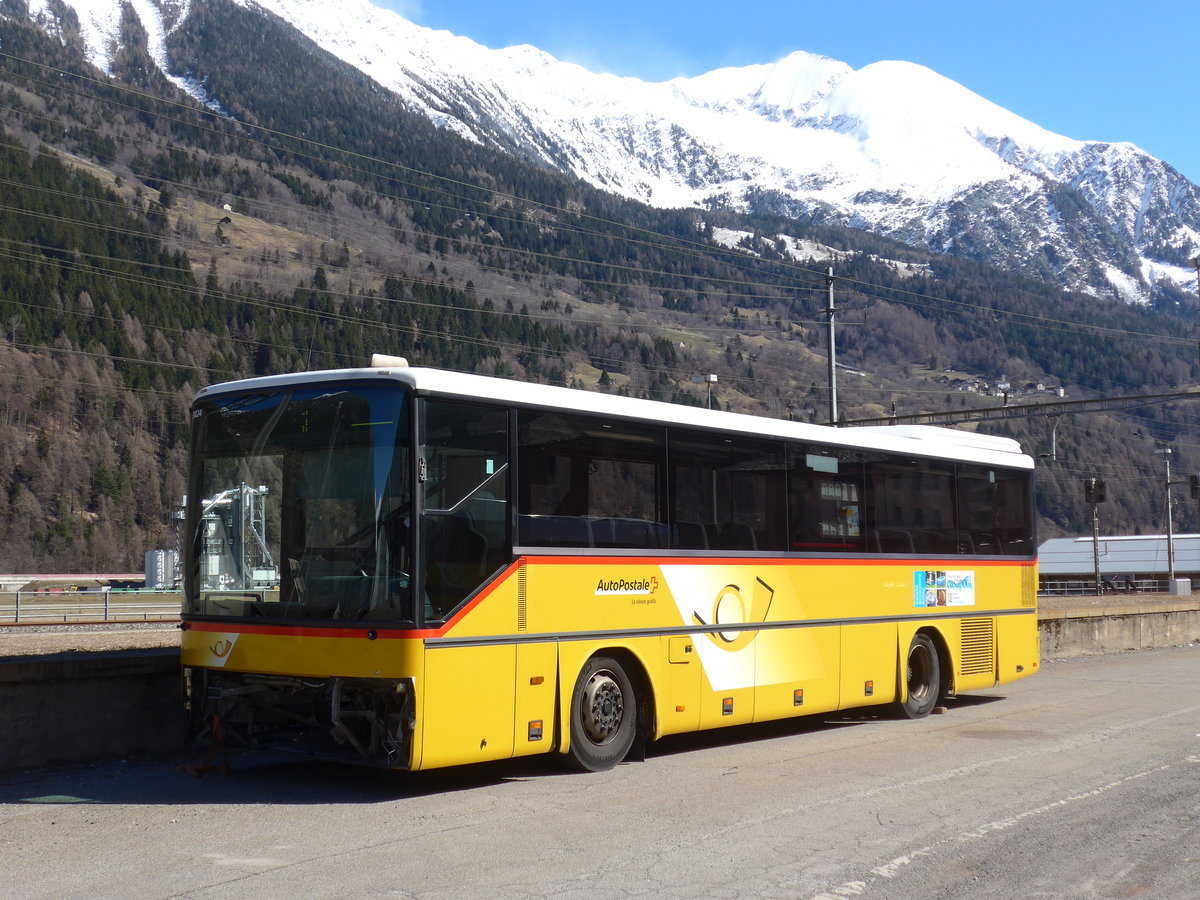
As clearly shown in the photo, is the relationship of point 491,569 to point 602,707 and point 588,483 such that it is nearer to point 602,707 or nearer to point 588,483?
point 588,483

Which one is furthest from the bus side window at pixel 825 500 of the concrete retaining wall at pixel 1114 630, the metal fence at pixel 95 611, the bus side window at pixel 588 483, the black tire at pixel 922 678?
the metal fence at pixel 95 611

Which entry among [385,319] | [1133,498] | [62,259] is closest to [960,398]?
[1133,498]

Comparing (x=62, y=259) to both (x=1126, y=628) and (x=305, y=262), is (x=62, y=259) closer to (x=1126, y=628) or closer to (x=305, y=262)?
(x=305, y=262)

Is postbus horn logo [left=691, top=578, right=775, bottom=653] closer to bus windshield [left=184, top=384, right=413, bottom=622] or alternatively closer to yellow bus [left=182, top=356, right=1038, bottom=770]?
yellow bus [left=182, top=356, right=1038, bottom=770]

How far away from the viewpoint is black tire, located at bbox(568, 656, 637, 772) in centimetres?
1047

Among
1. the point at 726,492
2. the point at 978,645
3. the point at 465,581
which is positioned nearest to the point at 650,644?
the point at 726,492

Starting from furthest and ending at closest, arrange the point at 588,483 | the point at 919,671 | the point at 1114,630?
the point at 1114,630
the point at 919,671
the point at 588,483

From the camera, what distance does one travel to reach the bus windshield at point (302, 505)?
9.23 m

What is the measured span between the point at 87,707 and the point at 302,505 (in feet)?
9.42

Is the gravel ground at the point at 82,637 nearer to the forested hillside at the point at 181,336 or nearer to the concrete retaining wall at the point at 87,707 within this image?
the concrete retaining wall at the point at 87,707

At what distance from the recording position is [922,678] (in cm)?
1547

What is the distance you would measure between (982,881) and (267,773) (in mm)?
→ 6024

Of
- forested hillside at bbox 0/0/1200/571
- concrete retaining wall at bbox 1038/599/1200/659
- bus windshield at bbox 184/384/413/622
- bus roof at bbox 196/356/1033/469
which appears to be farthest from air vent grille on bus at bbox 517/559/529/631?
forested hillside at bbox 0/0/1200/571

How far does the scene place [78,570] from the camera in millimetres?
87250
